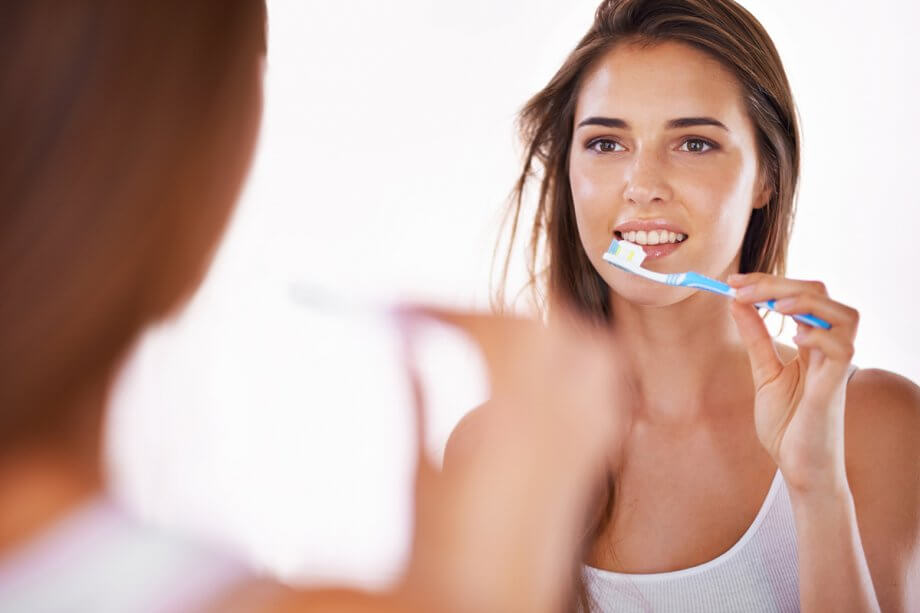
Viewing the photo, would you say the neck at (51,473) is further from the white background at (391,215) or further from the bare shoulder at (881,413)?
the bare shoulder at (881,413)

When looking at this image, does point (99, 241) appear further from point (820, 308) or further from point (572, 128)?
point (572, 128)

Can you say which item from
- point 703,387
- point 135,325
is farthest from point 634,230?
point 135,325

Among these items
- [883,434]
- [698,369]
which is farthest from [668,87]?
[883,434]

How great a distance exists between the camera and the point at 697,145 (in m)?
0.99

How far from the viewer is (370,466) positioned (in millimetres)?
1176

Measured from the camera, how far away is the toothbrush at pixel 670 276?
753mm

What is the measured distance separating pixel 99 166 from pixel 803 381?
2.31ft

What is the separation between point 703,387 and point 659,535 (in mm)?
211

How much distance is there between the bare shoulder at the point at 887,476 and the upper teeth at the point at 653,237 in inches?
11.8

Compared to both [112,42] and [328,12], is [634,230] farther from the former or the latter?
[112,42]

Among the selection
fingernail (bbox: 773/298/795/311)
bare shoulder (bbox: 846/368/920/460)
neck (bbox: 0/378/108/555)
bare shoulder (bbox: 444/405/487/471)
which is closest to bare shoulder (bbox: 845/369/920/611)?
bare shoulder (bbox: 846/368/920/460)

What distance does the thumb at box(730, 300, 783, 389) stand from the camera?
0.86 m

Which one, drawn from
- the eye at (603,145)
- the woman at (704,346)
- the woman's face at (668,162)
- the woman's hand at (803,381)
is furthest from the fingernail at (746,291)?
the eye at (603,145)

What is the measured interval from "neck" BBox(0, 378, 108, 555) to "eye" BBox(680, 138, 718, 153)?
76cm
